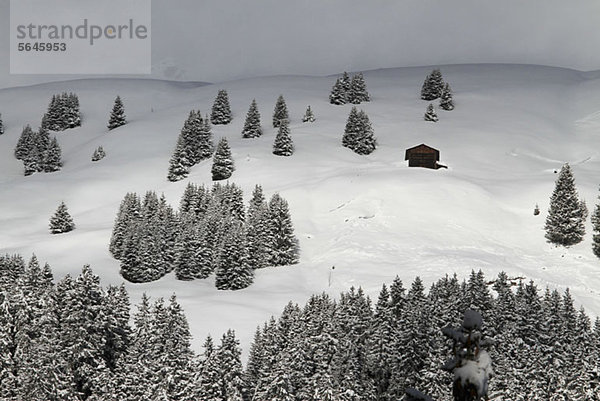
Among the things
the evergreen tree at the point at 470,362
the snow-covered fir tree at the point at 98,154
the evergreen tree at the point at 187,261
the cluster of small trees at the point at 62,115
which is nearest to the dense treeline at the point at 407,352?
the evergreen tree at the point at 187,261

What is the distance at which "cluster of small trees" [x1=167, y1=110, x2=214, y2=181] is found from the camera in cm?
10794

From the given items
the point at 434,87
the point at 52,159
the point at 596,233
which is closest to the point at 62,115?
the point at 52,159

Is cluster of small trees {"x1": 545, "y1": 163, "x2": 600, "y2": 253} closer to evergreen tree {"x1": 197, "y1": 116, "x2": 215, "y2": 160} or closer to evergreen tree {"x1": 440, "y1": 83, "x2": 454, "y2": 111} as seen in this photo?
evergreen tree {"x1": 197, "y1": 116, "x2": 215, "y2": 160}

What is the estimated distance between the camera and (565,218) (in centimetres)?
7038

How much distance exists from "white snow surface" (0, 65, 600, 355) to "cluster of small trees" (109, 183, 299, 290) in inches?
73.6

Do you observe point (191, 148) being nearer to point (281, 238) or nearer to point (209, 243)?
point (209, 243)

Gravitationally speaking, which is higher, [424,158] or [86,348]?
[424,158]

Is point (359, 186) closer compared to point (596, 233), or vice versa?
point (596, 233)

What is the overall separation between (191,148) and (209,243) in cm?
5281

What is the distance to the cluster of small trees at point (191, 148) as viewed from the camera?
108 m

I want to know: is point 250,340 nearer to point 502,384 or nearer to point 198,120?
point 502,384

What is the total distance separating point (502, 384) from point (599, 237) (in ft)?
123

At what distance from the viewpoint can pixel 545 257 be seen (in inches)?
2648

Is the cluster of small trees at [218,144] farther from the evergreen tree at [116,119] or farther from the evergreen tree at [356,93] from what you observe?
the evergreen tree at [116,119]
